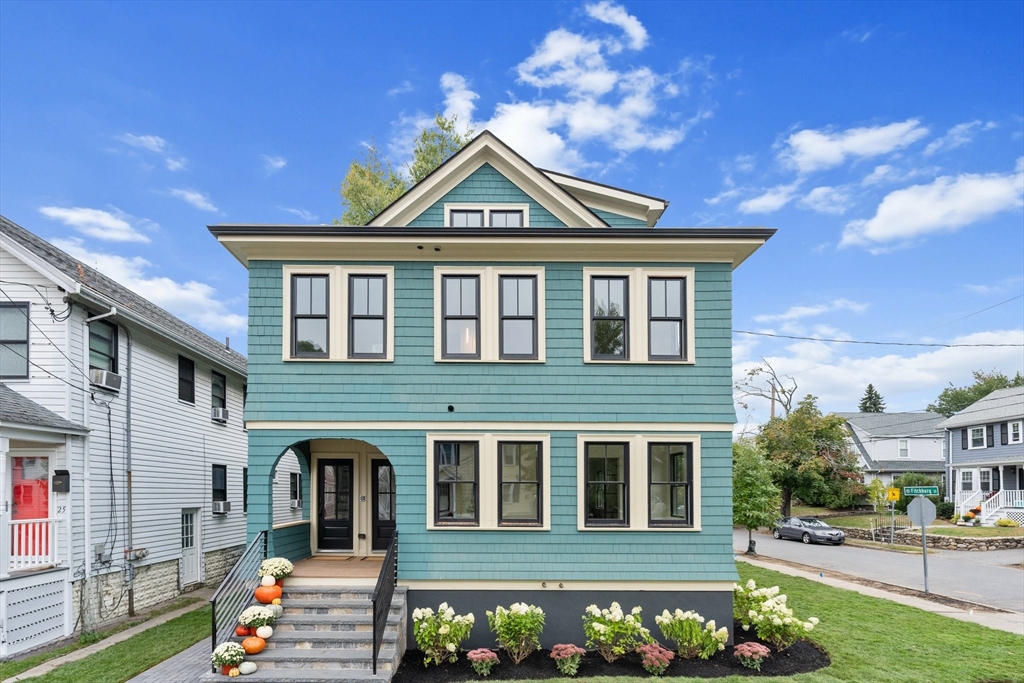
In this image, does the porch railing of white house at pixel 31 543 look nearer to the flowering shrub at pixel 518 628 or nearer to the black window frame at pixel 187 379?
the black window frame at pixel 187 379

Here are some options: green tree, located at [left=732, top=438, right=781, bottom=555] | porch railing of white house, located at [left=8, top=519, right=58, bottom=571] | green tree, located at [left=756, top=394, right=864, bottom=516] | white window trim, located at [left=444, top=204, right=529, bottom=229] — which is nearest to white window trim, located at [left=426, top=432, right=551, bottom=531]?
white window trim, located at [left=444, top=204, right=529, bottom=229]

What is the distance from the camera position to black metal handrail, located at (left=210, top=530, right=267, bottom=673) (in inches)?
327

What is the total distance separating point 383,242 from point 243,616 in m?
6.19

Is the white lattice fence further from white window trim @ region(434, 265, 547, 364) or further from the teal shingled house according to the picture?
white window trim @ region(434, 265, 547, 364)

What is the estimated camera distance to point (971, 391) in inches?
2655

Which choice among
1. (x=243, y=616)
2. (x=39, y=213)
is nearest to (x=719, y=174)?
(x=243, y=616)

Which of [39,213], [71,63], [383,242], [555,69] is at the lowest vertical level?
[383,242]

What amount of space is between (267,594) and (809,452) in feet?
104

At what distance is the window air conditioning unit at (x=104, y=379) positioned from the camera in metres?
11.9

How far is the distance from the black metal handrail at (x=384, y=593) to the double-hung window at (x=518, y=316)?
3778 mm

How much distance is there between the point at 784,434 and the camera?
33562mm

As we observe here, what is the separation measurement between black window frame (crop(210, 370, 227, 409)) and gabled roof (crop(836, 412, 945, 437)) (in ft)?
142

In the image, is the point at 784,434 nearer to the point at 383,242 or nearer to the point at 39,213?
the point at 383,242

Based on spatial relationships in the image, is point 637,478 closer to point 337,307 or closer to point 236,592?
point 337,307
